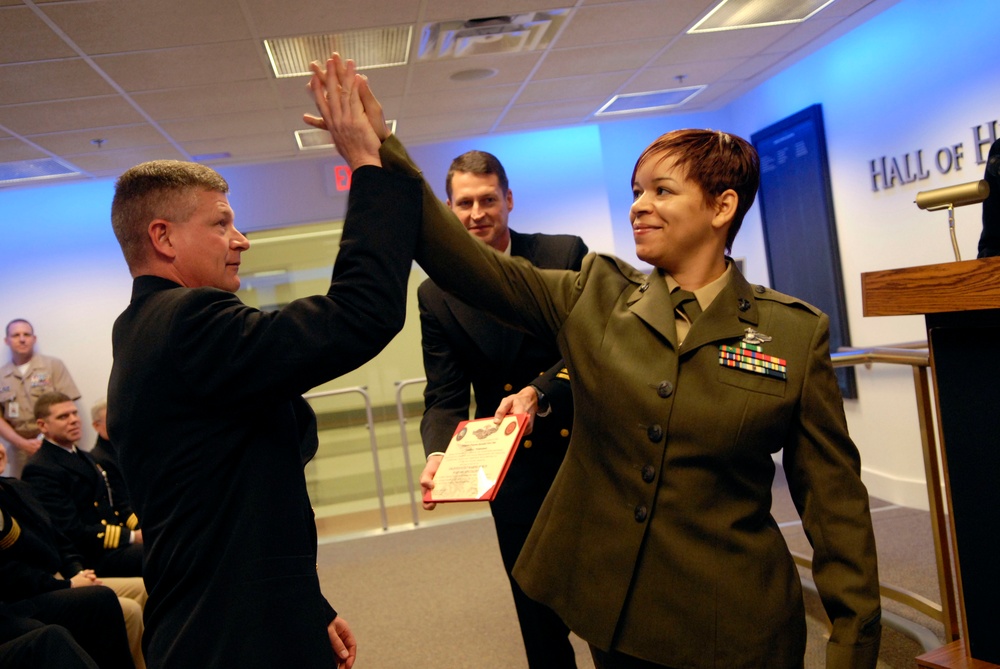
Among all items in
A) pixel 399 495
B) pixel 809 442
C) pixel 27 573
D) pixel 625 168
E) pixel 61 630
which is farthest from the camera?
pixel 625 168

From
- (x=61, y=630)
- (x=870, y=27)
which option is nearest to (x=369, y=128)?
(x=61, y=630)

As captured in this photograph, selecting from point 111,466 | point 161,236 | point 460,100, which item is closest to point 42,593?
point 111,466

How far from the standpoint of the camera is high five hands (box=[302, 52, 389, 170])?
1.36 m

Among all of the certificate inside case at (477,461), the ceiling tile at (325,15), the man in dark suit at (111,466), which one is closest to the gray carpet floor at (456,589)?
the man in dark suit at (111,466)

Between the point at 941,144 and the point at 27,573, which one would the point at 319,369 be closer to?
the point at 27,573

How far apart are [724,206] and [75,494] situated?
399 cm

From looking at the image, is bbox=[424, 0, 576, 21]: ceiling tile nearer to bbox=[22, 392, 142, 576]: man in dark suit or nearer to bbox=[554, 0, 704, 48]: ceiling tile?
bbox=[554, 0, 704, 48]: ceiling tile

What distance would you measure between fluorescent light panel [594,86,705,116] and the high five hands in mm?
6430

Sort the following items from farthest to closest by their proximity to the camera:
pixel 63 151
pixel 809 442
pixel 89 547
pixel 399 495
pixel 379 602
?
pixel 399 495
pixel 63 151
pixel 379 602
pixel 89 547
pixel 809 442

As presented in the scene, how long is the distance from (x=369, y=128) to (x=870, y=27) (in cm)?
580

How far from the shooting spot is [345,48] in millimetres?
5371

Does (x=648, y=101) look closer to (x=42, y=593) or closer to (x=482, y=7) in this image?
(x=482, y=7)

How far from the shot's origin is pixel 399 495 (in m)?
8.50

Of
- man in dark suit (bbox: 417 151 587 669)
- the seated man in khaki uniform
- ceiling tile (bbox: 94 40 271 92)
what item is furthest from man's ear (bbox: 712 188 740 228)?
the seated man in khaki uniform
